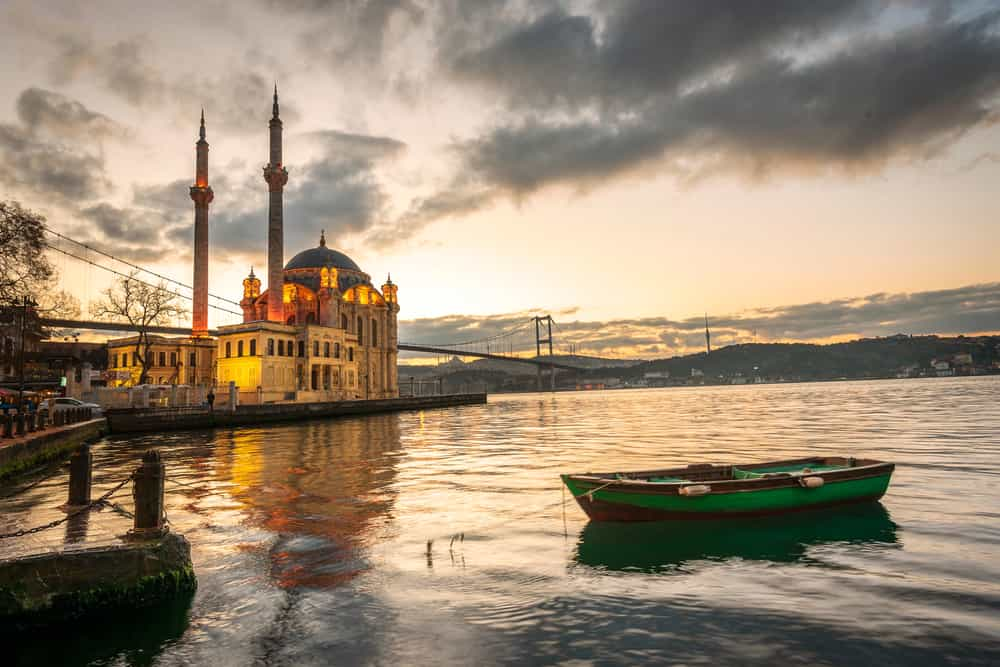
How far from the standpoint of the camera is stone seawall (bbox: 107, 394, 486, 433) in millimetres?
38625

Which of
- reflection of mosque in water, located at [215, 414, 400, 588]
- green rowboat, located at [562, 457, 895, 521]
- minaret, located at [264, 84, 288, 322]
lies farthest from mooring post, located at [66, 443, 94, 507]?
minaret, located at [264, 84, 288, 322]

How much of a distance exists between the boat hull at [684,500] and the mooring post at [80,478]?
362 inches

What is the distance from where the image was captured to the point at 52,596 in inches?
267

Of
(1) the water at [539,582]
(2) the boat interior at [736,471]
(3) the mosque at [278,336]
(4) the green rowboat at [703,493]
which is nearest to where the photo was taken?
(1) the water at [539,582]

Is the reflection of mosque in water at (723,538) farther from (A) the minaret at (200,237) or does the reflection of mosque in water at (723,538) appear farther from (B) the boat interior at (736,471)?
(A) the minaret at (200,237)

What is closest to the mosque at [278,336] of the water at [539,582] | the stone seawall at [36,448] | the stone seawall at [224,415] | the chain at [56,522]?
the stone seawall at [224,415]

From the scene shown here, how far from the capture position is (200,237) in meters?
65.9

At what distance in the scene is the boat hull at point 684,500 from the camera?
11227mm

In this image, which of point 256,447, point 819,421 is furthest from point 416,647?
point 819,421

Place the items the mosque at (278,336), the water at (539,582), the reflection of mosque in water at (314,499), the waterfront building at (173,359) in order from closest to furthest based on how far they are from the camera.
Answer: the water at (539,582), the reflection of mosque in water at (314,499), the mosque at (278,336), the waterfront building at (173,359)

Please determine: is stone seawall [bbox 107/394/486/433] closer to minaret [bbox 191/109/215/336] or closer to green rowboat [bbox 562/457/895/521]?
minaret [bbox 191/109/215/336]

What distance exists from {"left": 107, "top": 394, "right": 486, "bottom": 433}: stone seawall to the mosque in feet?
17.7

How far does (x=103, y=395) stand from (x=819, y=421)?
51860mm

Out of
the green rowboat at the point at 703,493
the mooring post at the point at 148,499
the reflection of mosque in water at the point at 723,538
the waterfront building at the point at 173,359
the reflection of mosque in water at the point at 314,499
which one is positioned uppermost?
the waterfront building at the point at 173,359
